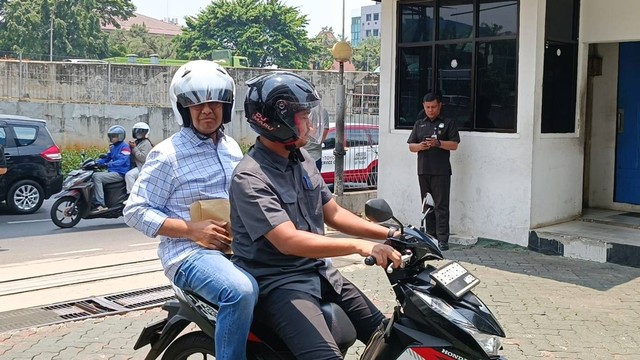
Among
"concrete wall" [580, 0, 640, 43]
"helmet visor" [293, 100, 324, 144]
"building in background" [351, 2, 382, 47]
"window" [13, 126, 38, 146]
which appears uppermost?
"building in background" [351, 2, 382, 47]

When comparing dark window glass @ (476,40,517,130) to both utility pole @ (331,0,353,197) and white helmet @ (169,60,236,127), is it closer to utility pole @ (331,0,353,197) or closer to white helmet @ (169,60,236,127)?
utility pole @ (331,0,353,197)

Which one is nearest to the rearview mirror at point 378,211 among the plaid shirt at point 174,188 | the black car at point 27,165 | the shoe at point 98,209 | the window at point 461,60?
the plaid shirt at point 174,188

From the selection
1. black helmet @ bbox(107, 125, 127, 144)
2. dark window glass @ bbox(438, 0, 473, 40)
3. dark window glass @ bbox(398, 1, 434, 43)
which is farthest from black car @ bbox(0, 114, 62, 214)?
dark window glass @ bbox(438, 0, 473, 40)

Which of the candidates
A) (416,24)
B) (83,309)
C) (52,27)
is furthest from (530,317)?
(52,27)

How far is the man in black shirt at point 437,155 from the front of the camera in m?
8.77

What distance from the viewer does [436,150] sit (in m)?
8.83

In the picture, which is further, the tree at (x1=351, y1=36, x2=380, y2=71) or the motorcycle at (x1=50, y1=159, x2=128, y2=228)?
the tree at (x1=351, y1=36, x2=380, y2=71)

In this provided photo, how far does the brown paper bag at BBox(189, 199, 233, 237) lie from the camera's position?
349cm

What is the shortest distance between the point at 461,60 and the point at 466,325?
7.07m

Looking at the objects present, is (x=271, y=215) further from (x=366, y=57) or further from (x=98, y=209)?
(x=366, y=57)

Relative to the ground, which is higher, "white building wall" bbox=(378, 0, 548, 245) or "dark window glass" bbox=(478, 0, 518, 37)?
"dark window glass" bbox=(478, 0, 518, 37)

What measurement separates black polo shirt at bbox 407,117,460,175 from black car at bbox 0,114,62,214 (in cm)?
789

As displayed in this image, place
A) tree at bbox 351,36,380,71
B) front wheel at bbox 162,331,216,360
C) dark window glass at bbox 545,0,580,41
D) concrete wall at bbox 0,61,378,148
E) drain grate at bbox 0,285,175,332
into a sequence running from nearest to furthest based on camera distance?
front wheel at bbox 162,331,216,360
drain grate at bbox 0,285,175,332
dark window glass at bbox 545,0,580,41
concrete wall at bbox 0,61,378,148
tree at bbox 351,36,380,71

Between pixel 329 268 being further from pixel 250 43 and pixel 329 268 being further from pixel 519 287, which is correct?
pixel 250 43
